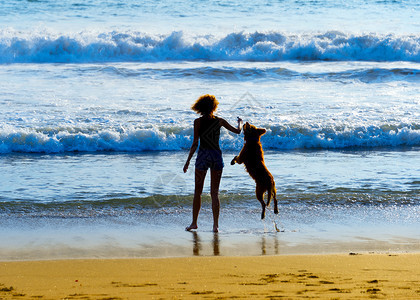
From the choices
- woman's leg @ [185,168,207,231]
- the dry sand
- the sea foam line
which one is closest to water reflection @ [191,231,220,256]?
woman's leg @ [185,168,207,231]

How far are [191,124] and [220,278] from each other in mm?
8994

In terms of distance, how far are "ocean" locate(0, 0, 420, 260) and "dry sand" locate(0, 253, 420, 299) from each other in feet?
1.46

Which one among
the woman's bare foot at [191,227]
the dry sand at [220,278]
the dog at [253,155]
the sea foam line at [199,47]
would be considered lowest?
the woman's bare foot at [191,227]

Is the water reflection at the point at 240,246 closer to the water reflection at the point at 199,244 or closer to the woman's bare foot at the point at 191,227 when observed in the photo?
the water reflection at the point at 199,244

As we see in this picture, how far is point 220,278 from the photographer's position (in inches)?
192

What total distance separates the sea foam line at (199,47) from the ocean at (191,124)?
0.27 ft

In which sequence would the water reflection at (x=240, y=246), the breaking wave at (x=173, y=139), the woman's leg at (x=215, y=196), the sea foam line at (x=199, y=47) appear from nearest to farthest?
the water reflection at (x=240, y=246), the woman's leg at (x=215, y=196), the breaking wave at (x=173, y=139), the sea foam line at (x=199, y=47)

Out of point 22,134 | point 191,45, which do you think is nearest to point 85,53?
point 191,45

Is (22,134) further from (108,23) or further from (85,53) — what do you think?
(108,23)

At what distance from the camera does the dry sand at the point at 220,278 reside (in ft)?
14.5

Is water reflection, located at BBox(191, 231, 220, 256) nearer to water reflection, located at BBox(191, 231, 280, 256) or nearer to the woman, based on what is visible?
water reflection, located at BBox(191, 231, 280, 256)

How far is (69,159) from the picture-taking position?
438 inches

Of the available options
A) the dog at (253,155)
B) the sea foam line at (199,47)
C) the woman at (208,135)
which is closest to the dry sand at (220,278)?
the dog at (253,155)

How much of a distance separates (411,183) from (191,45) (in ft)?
58.1
